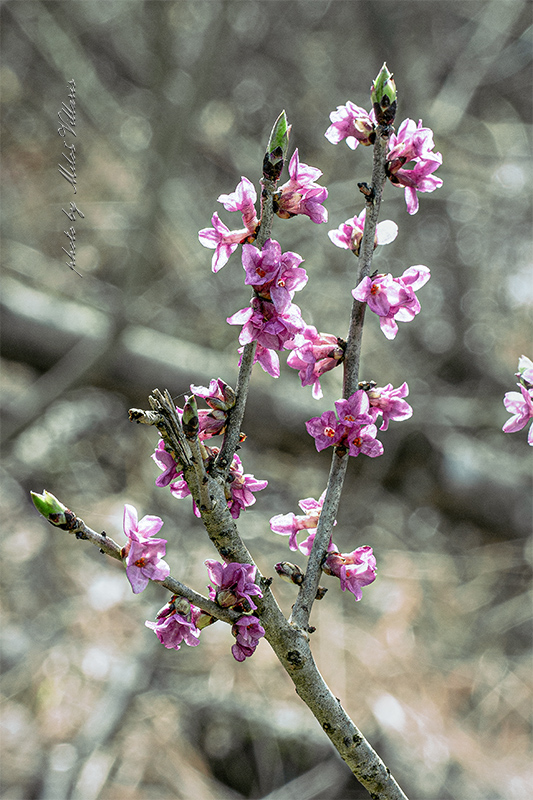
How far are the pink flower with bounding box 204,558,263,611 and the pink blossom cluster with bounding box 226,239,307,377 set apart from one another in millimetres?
219

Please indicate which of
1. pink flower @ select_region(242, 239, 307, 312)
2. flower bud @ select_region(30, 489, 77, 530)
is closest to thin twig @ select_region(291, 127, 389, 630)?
pink flower @ select_region(242, 239, 307, 312)

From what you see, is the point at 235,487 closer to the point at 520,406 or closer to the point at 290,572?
the point at 290,572

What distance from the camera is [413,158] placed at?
773 mm

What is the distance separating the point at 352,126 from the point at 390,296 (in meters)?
0.21

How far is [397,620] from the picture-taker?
3.41 m

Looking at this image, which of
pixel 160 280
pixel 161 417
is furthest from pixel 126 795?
pixel 160 280

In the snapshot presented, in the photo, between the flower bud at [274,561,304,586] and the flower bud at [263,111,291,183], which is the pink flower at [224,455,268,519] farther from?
the flower bud at [263,111,291,183]

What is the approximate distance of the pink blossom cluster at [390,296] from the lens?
71 centimetres

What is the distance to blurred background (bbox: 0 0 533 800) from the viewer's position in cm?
272

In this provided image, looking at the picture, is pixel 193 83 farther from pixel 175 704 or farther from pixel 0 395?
pixel 175 704
